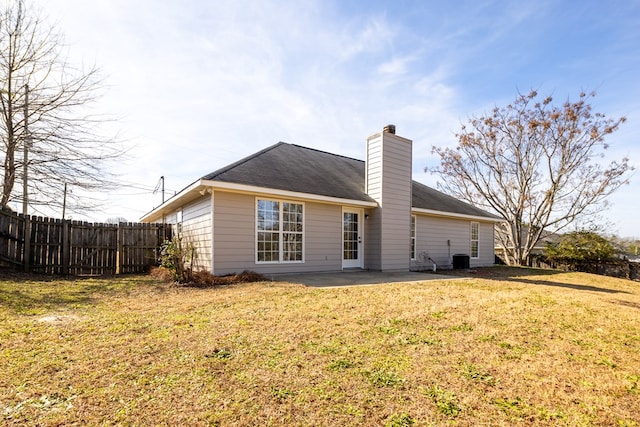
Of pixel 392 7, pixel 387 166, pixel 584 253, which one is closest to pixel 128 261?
pixel 387 166

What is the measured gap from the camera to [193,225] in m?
9.76

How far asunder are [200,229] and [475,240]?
12.9 m

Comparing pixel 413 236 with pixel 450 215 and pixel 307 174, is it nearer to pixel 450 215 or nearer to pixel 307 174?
pixel 450 215

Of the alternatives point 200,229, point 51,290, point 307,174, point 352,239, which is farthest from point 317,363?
point 307,174

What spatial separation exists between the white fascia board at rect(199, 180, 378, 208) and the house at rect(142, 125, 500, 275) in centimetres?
3

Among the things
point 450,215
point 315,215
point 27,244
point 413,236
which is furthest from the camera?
point 450,215

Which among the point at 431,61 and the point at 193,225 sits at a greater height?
the point at 431,61

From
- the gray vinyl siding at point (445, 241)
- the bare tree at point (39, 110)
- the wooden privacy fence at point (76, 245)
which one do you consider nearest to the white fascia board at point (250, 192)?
the wooden privacy fence at point (76, 245)

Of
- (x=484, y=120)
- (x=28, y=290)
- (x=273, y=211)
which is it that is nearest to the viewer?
(x=28, y=290)

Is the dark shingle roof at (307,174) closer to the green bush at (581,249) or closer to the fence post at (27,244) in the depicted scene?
the green bush at (581,249)

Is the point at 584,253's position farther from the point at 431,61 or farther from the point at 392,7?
the point at 392,7

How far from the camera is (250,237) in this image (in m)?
8.54

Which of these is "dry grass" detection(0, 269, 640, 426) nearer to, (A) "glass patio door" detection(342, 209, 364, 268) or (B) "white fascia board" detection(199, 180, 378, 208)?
(B) "white fascia board" detection(199, 180, 378, 208)

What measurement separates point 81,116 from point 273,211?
8.31 m
